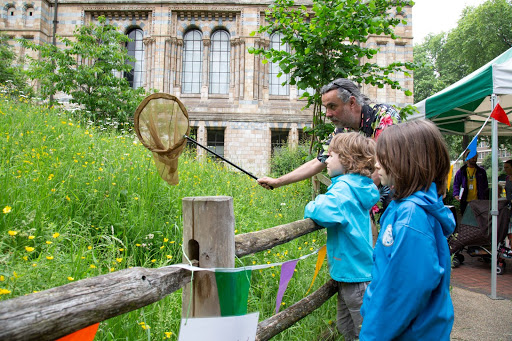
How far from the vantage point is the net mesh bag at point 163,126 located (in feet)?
5.74

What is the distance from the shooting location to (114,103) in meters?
10.0

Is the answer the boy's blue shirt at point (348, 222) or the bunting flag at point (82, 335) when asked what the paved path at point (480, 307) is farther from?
the bunting flag at point (82, 335)

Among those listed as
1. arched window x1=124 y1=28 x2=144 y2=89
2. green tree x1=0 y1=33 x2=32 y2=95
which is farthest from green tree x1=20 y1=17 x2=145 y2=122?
arched window x1=124 y1=28 x2=144 y2=89

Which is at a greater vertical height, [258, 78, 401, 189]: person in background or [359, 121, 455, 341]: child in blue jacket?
[258, 78, 401, 189]: person in background

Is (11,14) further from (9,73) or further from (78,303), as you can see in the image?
(78,303)

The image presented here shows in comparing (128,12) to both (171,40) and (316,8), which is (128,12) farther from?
(316,8)

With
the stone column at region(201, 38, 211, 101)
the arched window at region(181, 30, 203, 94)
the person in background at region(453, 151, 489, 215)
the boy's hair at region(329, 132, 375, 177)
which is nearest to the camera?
the boy's hair at region(329, 132, 375, 177)

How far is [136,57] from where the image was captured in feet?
56.1

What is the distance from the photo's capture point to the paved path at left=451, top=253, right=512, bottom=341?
3.06m

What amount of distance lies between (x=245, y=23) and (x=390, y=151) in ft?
54.7

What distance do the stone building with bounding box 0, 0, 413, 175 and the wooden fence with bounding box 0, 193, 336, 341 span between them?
14.3 metres

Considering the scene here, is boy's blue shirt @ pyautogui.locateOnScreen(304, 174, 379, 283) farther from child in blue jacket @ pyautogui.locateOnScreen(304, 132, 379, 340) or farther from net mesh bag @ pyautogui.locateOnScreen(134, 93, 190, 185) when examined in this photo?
net mesh bag @ pyautogui.locateOnScreen(134, 93, 190, 185)

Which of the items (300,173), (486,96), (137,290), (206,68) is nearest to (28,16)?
(206,68)

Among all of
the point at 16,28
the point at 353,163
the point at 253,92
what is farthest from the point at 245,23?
the point at 353,163
